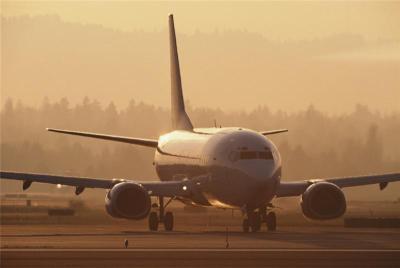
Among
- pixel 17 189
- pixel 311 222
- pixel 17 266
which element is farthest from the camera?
pixel 17 189

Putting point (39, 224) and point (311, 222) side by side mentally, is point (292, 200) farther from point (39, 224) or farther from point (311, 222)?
point (39, 224)

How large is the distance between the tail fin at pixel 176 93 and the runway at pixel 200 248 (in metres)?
17.4

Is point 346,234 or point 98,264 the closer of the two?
point 98,264

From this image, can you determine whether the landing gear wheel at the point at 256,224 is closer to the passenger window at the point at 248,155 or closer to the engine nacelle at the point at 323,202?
the engine nacelle at the point at 323,202

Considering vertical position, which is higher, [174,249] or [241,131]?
[241,131]

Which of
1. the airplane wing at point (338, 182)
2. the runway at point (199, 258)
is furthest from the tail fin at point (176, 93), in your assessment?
the runway at point (199, 258)

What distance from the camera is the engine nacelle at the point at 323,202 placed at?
56.4 metres

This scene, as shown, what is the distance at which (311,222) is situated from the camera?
67.3 m

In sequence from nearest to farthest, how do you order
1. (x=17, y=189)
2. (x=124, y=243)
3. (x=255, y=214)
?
1. (x=124, y=243)
2. (x=255, y=214)
3. (x=17, y=189)

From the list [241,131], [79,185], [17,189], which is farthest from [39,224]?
[17,189]

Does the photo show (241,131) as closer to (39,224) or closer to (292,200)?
(39,224)

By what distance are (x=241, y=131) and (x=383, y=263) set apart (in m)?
24.4

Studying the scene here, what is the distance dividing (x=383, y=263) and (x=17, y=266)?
9874 millimetres

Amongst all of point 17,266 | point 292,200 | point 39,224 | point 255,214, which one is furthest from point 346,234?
point 292,200
